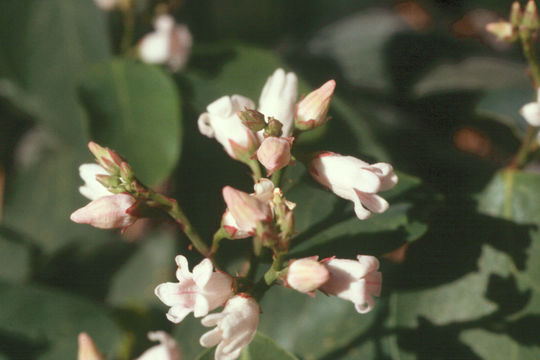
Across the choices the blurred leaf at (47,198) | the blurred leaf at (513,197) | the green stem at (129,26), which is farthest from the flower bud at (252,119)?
the blurred leaf at (47,198)

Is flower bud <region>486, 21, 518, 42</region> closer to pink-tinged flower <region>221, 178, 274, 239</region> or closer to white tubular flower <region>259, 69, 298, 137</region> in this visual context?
white tubular flower <region>259, 69, 298, 137</region>

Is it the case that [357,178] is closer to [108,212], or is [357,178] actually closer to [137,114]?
[108,212]

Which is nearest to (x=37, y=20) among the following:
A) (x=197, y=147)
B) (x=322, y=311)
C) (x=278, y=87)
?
(x=197, y=147)

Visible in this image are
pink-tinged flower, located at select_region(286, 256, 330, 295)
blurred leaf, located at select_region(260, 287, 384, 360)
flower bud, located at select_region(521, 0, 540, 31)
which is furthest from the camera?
blurred leaf, located at select_region(260, 287, 384, 360)

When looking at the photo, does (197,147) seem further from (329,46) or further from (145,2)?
(329,46)

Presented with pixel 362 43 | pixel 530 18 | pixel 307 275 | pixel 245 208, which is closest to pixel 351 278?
pixel 307 275

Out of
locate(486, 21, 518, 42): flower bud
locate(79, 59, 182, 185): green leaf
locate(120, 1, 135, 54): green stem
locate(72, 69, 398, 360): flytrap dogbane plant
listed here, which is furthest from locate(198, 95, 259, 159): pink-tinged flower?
locate(120, 1, 135, 54): green stem
